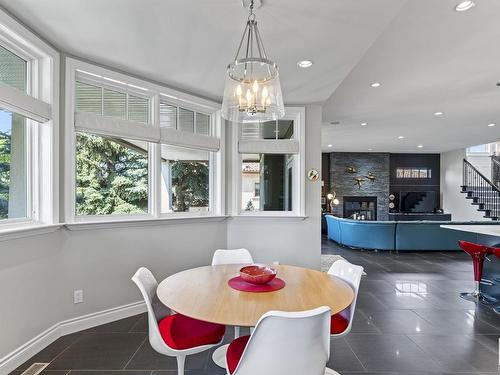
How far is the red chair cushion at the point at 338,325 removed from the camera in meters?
1.99

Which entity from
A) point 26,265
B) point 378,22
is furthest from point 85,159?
point 378,22

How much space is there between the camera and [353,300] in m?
1.90

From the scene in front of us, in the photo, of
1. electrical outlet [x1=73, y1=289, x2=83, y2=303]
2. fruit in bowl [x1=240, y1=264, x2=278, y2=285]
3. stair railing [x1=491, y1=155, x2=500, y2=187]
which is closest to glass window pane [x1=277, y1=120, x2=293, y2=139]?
fruit in bowl [x1=240, y1=264, x2=278, y2=285]

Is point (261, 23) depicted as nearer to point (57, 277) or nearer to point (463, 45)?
point (463, 45)

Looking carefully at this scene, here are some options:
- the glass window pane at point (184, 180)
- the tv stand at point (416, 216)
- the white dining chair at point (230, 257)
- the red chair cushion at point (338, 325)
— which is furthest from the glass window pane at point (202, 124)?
the tv stand at point (416, 216)

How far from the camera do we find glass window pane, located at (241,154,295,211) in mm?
4273

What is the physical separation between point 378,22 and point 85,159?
2869 millimetres

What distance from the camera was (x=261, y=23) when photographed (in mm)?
2260

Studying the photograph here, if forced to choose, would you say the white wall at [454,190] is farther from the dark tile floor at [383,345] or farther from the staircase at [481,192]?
the dark tile floor at [383,345]

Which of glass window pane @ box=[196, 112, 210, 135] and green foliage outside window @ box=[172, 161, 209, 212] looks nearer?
green foliage outside window @ box=[172, 161, 209, 212]

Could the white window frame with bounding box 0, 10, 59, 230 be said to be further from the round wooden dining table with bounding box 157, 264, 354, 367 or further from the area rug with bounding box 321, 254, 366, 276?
the area rug with bounding box 321, 254, 366, 276

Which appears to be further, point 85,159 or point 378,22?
point 85,159

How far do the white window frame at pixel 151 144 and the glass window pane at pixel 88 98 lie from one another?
13 centimetres

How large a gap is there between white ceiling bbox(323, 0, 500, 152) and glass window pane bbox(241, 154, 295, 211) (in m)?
1.37
